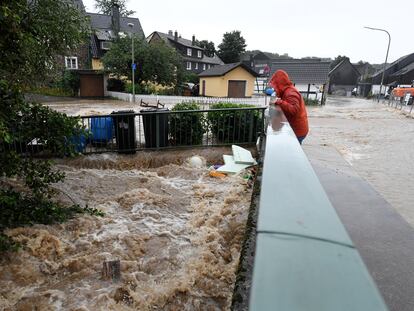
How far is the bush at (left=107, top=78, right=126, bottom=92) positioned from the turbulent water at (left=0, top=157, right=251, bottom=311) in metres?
28.2

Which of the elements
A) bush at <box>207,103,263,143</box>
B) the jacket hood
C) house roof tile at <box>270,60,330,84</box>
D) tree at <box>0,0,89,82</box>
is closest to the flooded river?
bush at <box>207,103,263,143</box>

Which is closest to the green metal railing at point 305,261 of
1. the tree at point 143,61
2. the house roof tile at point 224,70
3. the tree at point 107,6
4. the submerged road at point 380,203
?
the submerged road at point 380,203

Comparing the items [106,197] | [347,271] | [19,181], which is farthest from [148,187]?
[347,271]

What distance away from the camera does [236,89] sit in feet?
114

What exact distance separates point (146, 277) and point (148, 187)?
9.64 feet

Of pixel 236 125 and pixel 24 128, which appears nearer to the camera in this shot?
pixel 24 128

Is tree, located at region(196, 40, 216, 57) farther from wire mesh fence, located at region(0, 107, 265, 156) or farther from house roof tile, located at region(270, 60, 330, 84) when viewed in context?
wire mesh fence, located at region(0, 107, 265, 156)

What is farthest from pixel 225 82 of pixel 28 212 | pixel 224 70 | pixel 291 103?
pixel 28 212

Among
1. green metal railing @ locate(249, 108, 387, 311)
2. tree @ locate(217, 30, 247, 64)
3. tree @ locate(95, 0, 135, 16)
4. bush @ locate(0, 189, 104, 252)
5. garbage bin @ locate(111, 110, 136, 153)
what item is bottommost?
bush @ locate(0, 189, 104, 252)

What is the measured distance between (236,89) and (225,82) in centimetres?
157

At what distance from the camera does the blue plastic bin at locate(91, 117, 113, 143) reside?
8070mm

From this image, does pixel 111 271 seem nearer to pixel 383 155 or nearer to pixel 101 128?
pixel 101 128

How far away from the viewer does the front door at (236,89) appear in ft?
113

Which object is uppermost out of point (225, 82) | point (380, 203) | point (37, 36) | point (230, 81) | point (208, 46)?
point (208, 46)
